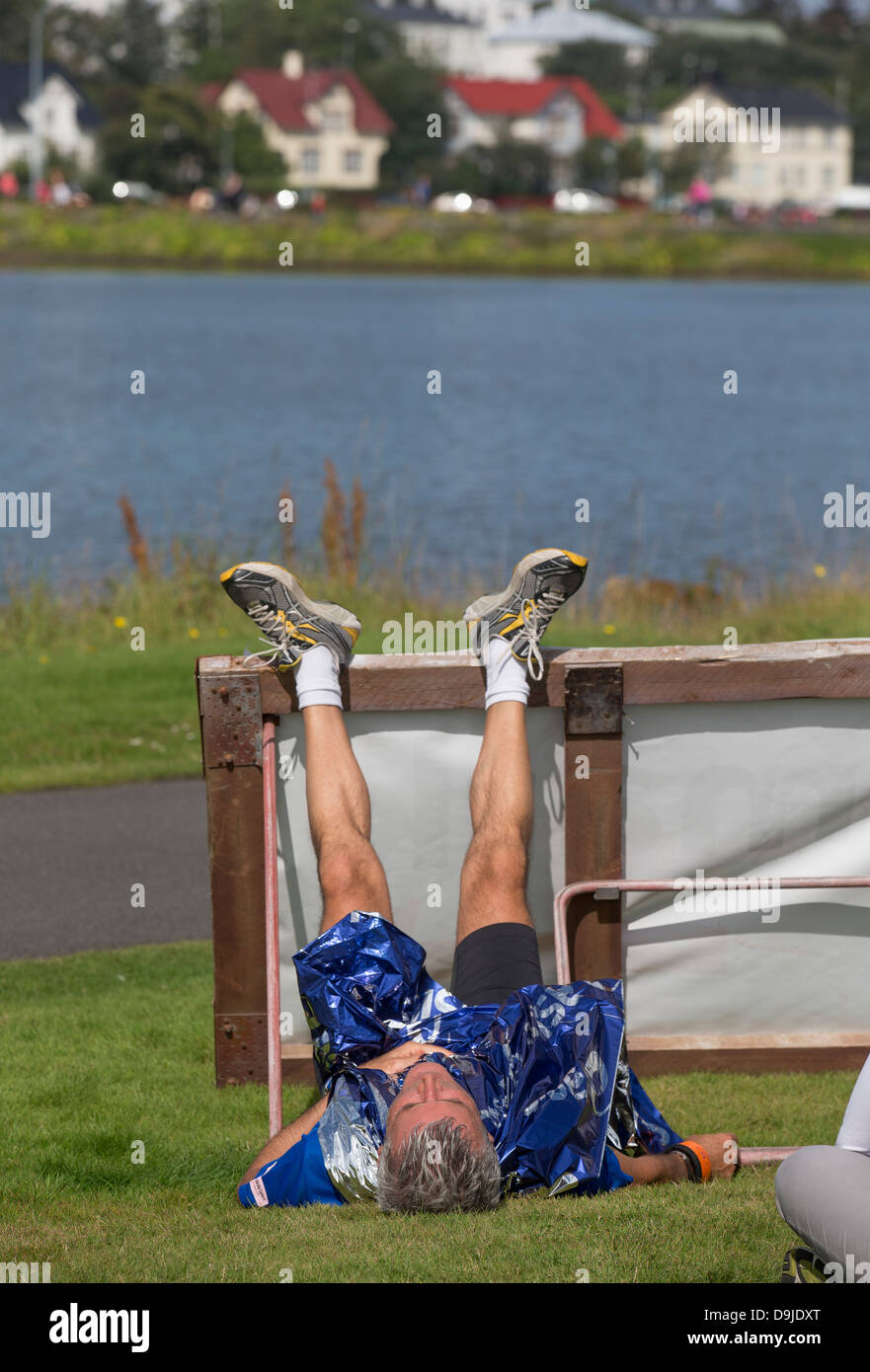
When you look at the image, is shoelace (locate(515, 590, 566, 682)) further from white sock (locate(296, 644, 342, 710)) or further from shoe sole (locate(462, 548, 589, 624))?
white sock (locate(296, 644, 342, 710))

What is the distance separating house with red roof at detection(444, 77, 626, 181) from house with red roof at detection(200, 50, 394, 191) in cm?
1328

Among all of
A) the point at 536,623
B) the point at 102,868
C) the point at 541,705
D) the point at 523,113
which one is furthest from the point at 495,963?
the point at 523,113

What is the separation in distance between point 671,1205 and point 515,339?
53471 mm

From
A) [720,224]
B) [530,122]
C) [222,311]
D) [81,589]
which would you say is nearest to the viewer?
[81,589]

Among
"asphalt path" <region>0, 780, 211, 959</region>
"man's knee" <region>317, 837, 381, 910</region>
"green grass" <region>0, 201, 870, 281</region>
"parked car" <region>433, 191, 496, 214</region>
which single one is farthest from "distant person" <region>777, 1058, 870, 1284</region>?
"parked car" <region>433, 191, 496, 214</region>

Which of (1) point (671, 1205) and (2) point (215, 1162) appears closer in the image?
(1) point (671, 1205)

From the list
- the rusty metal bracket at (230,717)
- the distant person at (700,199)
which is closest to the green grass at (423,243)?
the distant person at (700,199)

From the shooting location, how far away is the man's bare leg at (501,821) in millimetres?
5145

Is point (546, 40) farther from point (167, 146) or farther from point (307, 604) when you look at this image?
point (307, 604)

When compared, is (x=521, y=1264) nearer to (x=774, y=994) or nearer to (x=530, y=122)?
(x=774, y=994)

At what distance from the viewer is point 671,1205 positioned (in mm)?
4168

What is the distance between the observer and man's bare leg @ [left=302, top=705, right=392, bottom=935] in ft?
16.7

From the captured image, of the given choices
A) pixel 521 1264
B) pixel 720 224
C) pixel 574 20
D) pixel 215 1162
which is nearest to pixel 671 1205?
pixel 521 1264

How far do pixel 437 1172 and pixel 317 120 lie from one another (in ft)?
407
